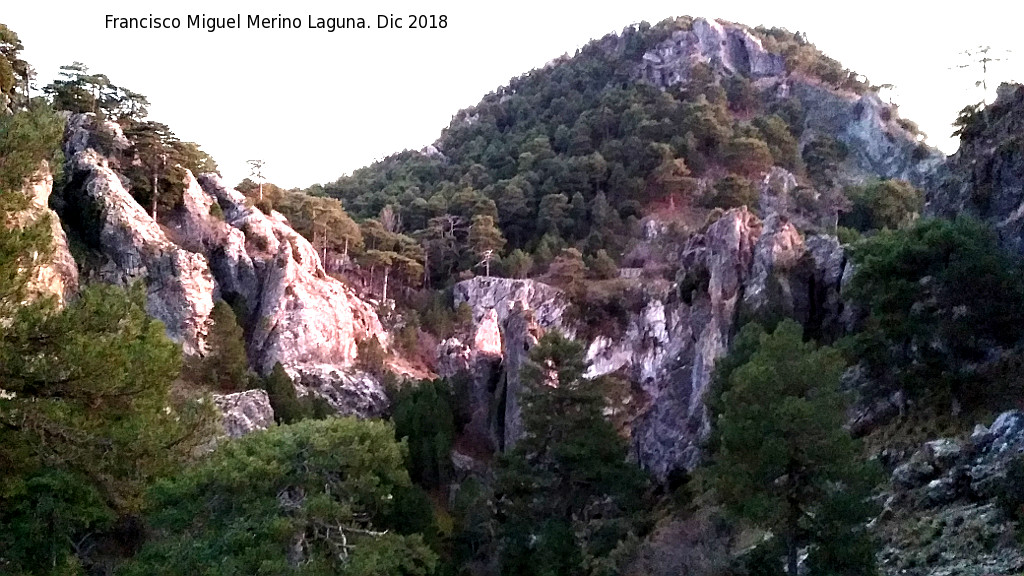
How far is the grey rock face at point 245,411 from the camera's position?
27.4 metres

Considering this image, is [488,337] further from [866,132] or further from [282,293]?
[866,132]

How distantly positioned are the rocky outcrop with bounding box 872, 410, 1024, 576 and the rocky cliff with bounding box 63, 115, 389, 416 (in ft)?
89.2

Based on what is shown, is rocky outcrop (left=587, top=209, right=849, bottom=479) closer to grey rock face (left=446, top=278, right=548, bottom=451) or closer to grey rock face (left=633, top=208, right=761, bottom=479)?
grey rock face (left=633, top=208, right=761, bottom=479)

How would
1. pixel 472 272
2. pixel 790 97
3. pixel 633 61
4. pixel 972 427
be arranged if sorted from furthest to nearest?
pixel 633 61, pixel 790 97, pixel 472 272, pixel 972 427

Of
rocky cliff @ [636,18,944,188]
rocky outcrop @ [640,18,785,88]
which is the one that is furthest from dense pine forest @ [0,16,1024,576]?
rocky outcrop @ [640,18,785,88]

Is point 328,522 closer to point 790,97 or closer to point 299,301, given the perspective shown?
point 299,301

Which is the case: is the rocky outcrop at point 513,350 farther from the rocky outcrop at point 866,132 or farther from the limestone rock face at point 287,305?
the rocky outcrop at point 866,132

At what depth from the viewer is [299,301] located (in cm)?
4081

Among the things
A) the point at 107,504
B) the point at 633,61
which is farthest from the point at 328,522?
the point at 633,61

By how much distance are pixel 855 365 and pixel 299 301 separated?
90.6ft

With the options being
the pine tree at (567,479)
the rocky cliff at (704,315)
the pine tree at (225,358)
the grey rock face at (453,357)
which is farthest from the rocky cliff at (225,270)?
the pine tree at (567,479)

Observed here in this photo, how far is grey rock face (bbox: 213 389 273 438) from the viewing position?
90.0ft

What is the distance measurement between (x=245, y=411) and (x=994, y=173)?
2653cm

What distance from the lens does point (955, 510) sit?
591 inches
